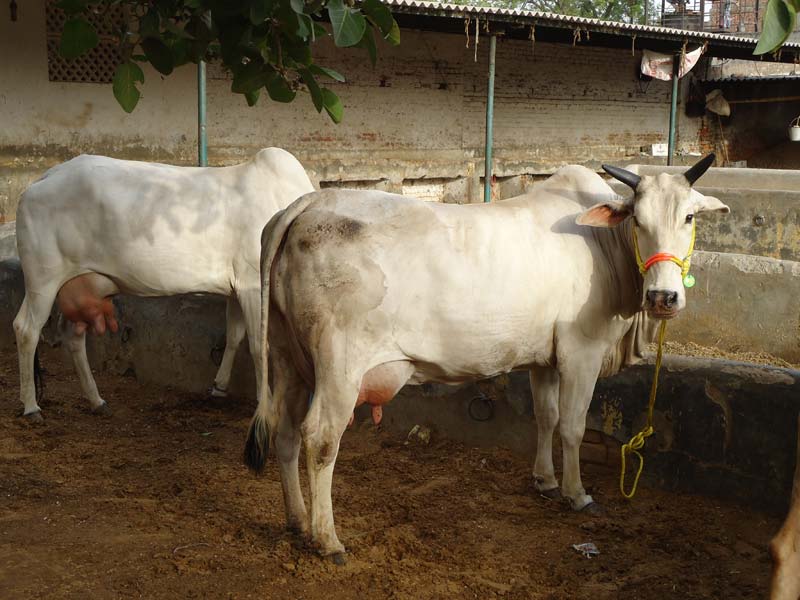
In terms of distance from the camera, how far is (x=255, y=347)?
6004 mm

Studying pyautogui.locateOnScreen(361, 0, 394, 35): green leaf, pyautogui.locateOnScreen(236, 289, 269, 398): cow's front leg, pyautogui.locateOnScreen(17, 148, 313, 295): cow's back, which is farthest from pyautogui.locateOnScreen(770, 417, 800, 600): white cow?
pyautogui.locateOnScreen(17, 148, 313, 295): cow's back

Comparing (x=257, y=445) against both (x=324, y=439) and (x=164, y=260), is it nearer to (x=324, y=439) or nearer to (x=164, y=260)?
(x=324, y=439)

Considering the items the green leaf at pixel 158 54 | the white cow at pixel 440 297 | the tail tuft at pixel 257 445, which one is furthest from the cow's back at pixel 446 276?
the green leaf at pixel 158 54

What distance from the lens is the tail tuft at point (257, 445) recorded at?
4.24 m

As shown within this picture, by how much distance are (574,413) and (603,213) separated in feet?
3.26

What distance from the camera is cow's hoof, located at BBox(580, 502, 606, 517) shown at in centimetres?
465

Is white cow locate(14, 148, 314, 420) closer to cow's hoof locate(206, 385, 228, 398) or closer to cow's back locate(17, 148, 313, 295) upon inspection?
cow's back locate(17, 148, 313, 295)

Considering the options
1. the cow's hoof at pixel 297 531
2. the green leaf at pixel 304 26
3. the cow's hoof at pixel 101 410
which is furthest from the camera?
the cow's hoof at pixel 101 410

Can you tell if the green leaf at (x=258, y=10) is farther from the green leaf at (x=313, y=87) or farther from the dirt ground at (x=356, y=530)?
the dirt ground at (x=356, y=530)

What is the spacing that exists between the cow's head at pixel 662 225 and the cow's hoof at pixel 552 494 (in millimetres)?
1184

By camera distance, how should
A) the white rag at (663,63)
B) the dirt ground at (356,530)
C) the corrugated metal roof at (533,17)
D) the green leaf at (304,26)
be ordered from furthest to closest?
the white rag at (663,63), the corrugated metal roof at (533,17), the dirt ground at (356,530), the green leaf at (304,26)

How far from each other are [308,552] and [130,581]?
0.76m

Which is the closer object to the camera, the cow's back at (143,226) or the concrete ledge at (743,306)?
the cow's back at (143,226)

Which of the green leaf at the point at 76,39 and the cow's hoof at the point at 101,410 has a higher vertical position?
the green leaf at the point at 76,39
